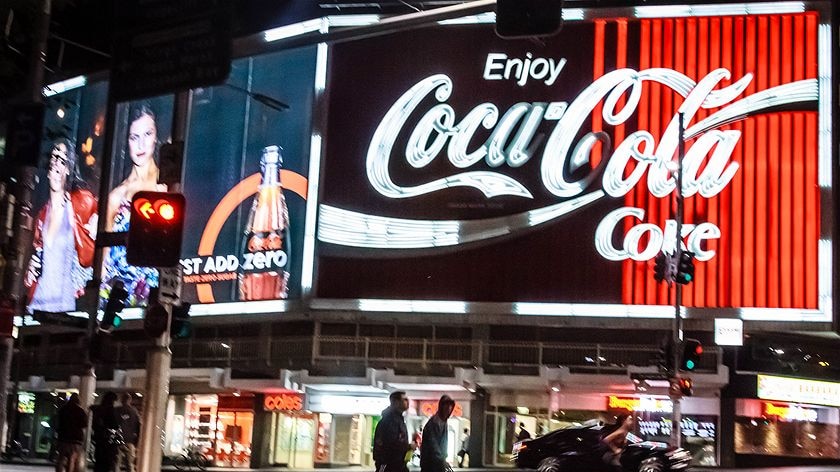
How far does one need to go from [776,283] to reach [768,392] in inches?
154

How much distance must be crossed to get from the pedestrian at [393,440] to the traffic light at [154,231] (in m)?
3.21

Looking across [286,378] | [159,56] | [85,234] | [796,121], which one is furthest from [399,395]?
[85,234]

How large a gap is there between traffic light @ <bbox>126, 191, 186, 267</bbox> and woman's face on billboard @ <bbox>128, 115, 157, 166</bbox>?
32801mm

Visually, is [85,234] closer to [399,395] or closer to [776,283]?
[776,283]

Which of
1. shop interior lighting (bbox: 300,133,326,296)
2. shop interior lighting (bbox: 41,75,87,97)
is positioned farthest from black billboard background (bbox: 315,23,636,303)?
shop interior lighting (bbox: 41,75,87,97)

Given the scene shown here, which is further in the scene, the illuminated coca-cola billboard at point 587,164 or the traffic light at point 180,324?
the illuminated coca-cola billboard at point 587,164

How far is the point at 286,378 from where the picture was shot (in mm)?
36656

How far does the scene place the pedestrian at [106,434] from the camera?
60.5 ft

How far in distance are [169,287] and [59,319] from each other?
10034mm

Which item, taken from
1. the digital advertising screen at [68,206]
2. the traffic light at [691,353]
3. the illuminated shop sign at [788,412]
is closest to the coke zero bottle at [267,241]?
the digital advertising screen at [68,206]

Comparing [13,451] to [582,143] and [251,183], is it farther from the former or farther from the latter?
[582,143]

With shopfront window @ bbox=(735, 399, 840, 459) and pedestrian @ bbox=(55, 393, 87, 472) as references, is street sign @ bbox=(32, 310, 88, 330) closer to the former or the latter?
pedestrian @ bbox=(55, 393, 87, 472)

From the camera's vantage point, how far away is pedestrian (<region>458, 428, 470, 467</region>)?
3735 cm

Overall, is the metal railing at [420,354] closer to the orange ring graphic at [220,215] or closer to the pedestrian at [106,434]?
the orange ring graphic at [220,215]
